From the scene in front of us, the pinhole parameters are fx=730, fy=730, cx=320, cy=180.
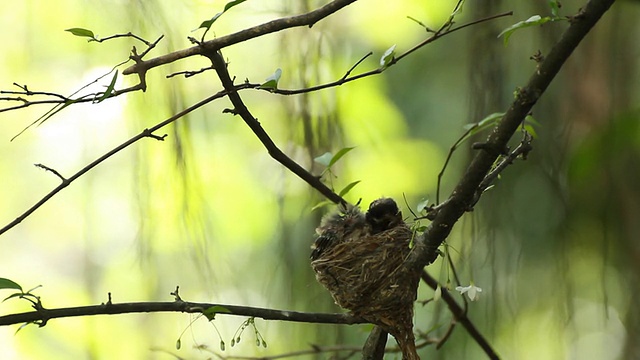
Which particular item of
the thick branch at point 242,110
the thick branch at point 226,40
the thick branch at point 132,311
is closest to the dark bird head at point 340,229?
the thick branch at point 242,110

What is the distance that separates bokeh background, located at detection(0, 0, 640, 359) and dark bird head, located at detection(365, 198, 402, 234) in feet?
1.91

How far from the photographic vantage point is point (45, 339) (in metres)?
1.79

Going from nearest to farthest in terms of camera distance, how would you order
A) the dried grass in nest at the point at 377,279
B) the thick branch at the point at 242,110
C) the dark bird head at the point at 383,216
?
the thick branch at the point at 242,110
the dried grass in nest at the point at 377,279
the dark bird head at the point at 383,216

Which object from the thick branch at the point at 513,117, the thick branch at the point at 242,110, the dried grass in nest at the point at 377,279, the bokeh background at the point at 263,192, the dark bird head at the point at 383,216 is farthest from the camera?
the bokeh background at the point at 263,192

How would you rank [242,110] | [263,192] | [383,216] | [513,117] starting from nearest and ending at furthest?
[513,117] < [242,110] < [383,216] < [263,192]

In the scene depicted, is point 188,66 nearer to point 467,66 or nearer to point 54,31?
point 54,31

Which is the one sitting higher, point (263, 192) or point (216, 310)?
point (263, 192)

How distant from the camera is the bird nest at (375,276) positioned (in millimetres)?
1022

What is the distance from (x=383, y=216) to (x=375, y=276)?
0.64 ft

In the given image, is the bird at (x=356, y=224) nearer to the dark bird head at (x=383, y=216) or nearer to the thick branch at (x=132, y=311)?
the dark bird head at (x=383, y=216)

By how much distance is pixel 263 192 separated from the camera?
1871 millimetres

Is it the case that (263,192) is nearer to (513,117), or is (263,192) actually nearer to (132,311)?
(132,311)

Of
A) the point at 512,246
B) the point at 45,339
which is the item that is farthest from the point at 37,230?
the point at 512,246

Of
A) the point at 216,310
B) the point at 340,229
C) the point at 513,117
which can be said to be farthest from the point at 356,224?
the point at 513,117
